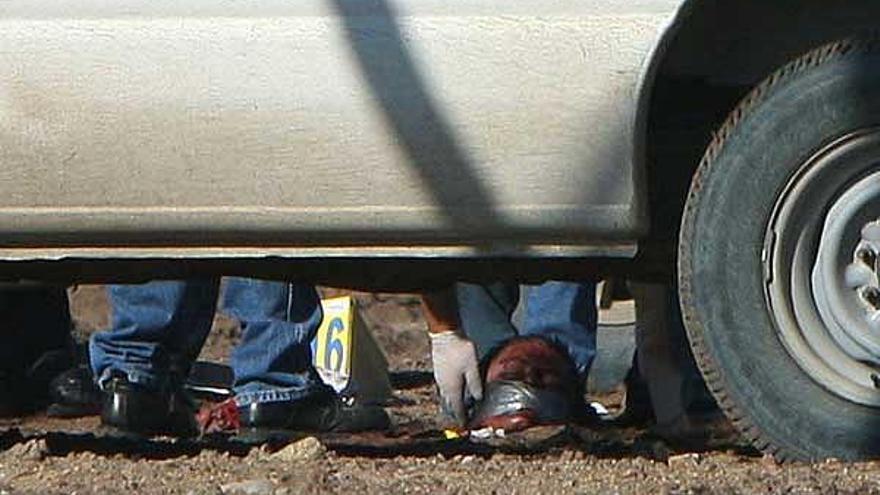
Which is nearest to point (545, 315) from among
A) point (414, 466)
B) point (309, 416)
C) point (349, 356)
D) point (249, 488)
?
point (349, 356)

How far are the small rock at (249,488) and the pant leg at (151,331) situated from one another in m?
1.60

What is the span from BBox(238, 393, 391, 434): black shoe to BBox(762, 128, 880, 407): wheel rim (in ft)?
5.68

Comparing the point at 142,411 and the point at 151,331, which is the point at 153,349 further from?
the point at 142,411

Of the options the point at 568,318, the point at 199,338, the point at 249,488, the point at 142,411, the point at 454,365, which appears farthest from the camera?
the point at 568,318

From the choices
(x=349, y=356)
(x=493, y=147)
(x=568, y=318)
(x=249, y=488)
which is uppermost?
(x=493, y=147)

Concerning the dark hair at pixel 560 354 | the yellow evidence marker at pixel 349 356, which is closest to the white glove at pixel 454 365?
the dark hair at pixel 560 354

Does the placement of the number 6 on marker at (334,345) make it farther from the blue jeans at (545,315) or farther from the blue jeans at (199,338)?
the blue jeans at (199,338)

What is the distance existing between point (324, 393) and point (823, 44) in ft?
6.29

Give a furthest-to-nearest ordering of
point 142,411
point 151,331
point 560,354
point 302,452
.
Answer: point 560,354 < point 151,331 < point 142,411 < point 302,452

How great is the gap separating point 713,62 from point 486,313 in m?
1.83

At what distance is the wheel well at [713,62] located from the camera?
5.58 metres

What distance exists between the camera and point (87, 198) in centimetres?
560

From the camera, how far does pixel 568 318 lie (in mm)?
7316

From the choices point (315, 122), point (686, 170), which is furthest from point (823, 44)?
point (315, 122)
